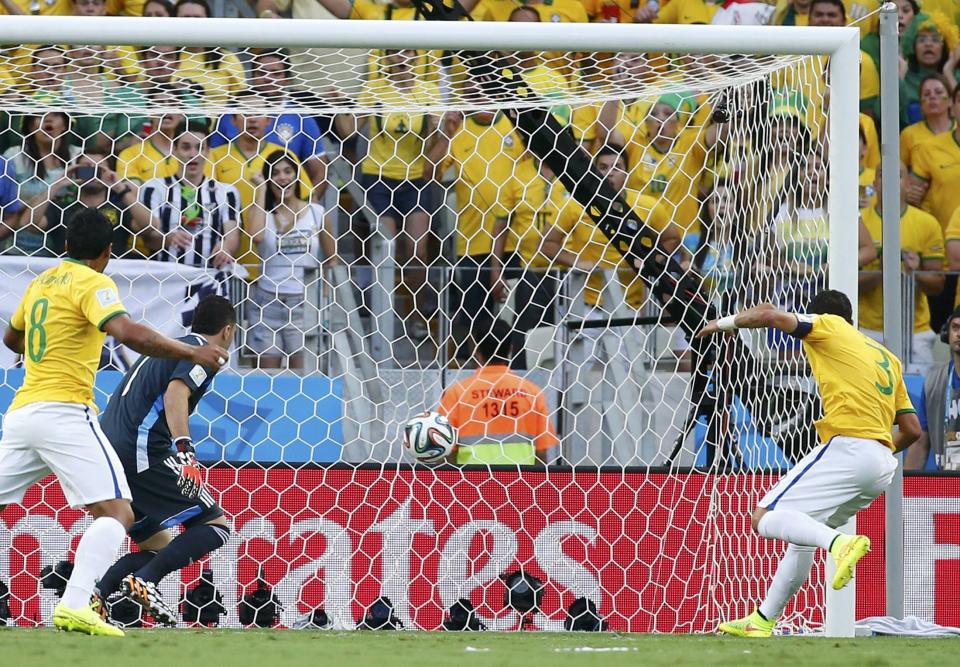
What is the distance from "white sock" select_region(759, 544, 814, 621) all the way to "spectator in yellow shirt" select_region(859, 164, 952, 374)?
8.49 feet

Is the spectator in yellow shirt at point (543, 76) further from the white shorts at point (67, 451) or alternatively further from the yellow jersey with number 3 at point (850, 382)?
the white shorts at point (67, 451)

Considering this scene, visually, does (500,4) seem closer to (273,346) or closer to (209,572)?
(273,346)

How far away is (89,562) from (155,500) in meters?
1.63

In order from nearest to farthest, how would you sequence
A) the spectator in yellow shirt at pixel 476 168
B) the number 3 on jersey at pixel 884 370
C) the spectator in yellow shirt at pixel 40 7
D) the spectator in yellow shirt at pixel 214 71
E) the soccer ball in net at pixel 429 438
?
1. the number 3 on jersey at pixel 884 370
2. the soccer ball in net at pixel 429 438
3. the spectator in yellow shirt at pixel 214 71
4. the spectator in yellow shirt at pixel 476 168
5. the spectator in yellow shirt at pixel 40 7

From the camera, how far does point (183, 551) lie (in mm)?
6723

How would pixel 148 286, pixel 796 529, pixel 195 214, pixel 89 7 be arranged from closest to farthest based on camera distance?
pixel 796 529, pixel 148 286, pixel 195 214, pixel 89 7

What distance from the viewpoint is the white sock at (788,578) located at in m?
6.46

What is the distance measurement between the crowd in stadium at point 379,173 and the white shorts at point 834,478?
49.7 inches

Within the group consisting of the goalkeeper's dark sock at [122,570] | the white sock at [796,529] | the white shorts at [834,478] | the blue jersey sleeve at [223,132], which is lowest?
the goalkeeper's dark sock at [122,570]

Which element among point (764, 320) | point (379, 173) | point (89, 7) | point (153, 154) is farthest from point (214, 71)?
point (764, 320)

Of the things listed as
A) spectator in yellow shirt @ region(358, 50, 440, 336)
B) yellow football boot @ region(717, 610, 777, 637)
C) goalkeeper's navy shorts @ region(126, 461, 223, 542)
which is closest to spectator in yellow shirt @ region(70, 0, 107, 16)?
spectator in yellow shirt @ region(358, 50, 440, 336)

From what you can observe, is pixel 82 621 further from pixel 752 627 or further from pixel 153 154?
pixel 153 154

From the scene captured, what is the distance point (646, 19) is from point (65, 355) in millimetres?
5843

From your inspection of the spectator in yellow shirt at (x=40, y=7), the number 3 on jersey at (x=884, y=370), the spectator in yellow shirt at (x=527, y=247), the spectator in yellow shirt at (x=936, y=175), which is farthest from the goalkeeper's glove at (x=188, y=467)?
the spectator in yellow shirt at (x=936, y=175)
